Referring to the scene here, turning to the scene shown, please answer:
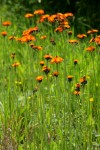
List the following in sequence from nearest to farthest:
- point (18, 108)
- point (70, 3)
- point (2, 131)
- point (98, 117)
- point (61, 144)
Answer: point (61, 144) → point (98, 117) → point (2, 131) → point (18, 108) → point (70, 3)

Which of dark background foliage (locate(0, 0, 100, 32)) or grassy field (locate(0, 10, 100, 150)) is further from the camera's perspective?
dark background foliage (locate(0, 0, 100, 32))

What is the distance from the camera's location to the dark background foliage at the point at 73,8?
18.0 feet

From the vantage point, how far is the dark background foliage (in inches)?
216

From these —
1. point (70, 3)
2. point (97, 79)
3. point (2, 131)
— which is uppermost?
point (70, 3)

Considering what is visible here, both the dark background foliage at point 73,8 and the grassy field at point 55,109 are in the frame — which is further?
the dark background foliage at point 73,8

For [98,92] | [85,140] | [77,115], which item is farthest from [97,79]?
[85,140]

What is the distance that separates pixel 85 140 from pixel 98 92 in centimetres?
59

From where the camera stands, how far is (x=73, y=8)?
5824 mm

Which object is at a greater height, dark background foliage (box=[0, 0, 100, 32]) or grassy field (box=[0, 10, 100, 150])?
dark background foliage (box=[0, 0, 100, 32])

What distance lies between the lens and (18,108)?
340cm

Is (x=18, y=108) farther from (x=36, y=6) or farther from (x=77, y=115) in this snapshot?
(x=36, y=6)

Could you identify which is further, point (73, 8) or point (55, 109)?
point (73, 8)

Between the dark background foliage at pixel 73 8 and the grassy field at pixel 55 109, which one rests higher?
the dark background foliage at pixel 73 8

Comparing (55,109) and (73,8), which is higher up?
(73,8)
